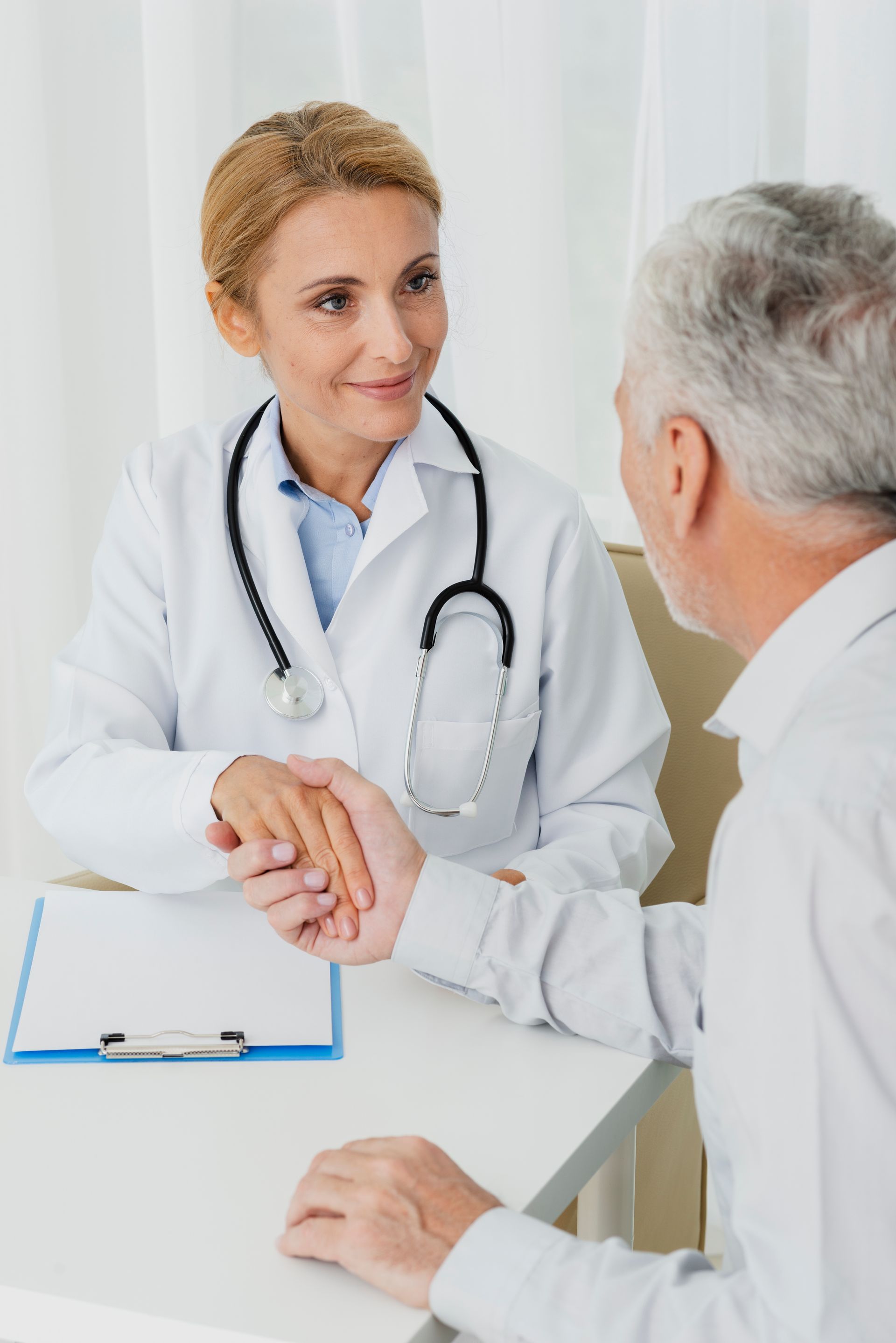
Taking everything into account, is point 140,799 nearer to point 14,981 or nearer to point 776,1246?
point 14,981

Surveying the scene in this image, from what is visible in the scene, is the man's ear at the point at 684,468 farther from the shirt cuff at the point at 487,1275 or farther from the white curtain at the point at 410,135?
Answer: the white curtain at the point at 410,135

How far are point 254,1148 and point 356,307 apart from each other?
907 mm

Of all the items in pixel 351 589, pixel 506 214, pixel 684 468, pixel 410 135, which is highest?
pixel 410 135

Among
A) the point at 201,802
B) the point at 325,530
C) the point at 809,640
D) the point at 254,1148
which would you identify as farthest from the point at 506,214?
the point at 254,1148

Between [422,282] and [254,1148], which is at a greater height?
[422,282]

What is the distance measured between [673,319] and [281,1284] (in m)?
0.61

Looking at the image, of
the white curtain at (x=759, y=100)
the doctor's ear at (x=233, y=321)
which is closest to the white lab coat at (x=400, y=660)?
the doctor's ear at (x=233, y=321)

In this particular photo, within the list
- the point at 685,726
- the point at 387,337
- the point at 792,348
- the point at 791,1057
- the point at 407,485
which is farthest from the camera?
the point at 685,726

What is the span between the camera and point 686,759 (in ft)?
5.64

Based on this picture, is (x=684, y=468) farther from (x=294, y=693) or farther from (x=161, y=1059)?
(x=294, y=693)

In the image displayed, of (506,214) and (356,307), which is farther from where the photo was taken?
(506,214)

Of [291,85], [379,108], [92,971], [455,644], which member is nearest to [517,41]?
[379,108]

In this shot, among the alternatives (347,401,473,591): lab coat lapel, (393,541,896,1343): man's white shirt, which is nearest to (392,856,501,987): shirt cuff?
(393,541,896,1343): man's white shirt

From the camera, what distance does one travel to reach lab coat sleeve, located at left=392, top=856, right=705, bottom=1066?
95 centimetres
